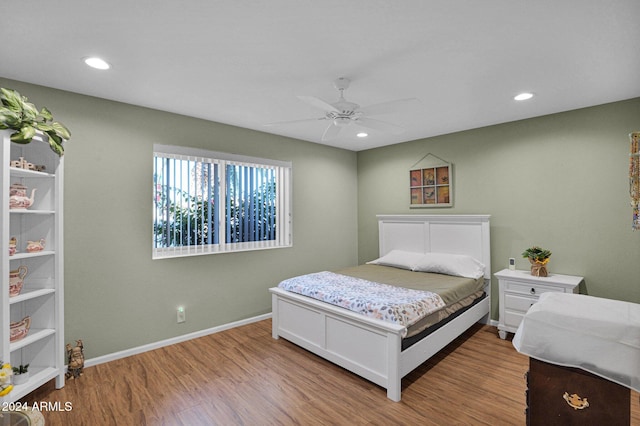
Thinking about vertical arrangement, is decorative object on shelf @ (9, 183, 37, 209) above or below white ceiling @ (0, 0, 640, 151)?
below

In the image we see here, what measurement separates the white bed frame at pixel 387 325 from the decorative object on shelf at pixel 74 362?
176cm

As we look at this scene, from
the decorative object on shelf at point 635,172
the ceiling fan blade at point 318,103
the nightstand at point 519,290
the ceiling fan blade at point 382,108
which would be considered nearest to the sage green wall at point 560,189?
the nightstand at point 519,290

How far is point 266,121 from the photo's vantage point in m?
3.74

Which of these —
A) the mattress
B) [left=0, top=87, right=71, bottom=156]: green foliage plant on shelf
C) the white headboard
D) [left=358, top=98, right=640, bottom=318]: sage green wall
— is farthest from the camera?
the white headboard

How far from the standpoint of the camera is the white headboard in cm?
396

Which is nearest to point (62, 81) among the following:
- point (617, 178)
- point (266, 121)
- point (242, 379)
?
point (266, 121)

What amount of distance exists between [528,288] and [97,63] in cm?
441

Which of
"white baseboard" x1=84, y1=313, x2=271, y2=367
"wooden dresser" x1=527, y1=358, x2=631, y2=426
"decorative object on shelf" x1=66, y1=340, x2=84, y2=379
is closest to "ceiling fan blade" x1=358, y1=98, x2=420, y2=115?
"wooden dresser" x1=527, y1=358, x2=631, y2=426

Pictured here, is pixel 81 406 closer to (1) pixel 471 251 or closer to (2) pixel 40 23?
(2) pixel 40 23

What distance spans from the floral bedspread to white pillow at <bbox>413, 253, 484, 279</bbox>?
92 cm

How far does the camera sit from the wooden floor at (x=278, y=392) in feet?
7.11

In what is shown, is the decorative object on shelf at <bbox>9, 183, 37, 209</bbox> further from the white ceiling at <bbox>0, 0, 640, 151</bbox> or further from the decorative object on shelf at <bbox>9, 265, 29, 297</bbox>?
the white ceiling at <bbox>0, 0, 640, 151</bbox>

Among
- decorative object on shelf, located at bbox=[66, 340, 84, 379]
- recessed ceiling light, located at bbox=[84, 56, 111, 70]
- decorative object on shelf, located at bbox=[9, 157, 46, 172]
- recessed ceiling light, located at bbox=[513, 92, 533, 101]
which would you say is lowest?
decorative object on shelf, located at bbox=[66, 340, 84, 379]

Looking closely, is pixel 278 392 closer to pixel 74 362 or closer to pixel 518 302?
pixel 74 362
